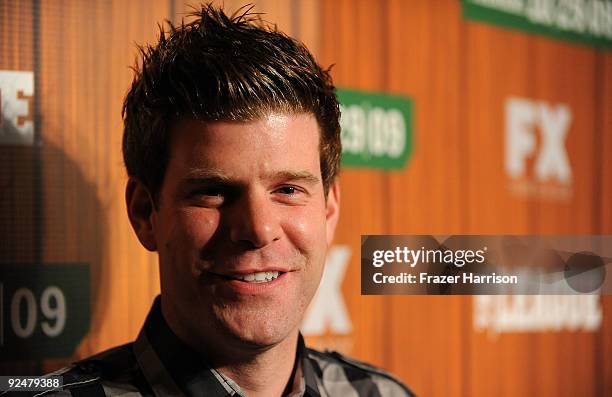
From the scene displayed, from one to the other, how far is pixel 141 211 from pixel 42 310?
19 cm

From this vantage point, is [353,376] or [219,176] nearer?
[219,176]

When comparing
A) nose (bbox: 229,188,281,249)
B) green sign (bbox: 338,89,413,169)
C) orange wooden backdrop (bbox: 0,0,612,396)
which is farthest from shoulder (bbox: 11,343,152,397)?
green sign (bbox: 338,89,413,169)

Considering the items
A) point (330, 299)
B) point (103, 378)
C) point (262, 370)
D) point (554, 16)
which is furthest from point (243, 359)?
point (554, 16)

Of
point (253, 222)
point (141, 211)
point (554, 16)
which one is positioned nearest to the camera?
point (253, 222)

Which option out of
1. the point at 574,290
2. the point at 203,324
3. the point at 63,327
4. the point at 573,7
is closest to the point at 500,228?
the point at 574,290

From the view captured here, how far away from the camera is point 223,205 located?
0.80m

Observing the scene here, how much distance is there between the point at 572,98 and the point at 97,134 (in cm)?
71

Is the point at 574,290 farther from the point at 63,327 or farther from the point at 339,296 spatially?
the point at 63,327

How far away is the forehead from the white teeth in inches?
4.3

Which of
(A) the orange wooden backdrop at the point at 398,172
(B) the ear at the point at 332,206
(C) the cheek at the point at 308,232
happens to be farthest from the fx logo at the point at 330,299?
(C) the cheek at the point at 308,232

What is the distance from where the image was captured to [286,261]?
0.82 m

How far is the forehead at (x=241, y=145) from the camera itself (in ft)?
2.60

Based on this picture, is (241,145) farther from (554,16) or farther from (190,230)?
(554,16)

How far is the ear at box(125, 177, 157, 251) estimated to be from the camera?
0.87 meters
